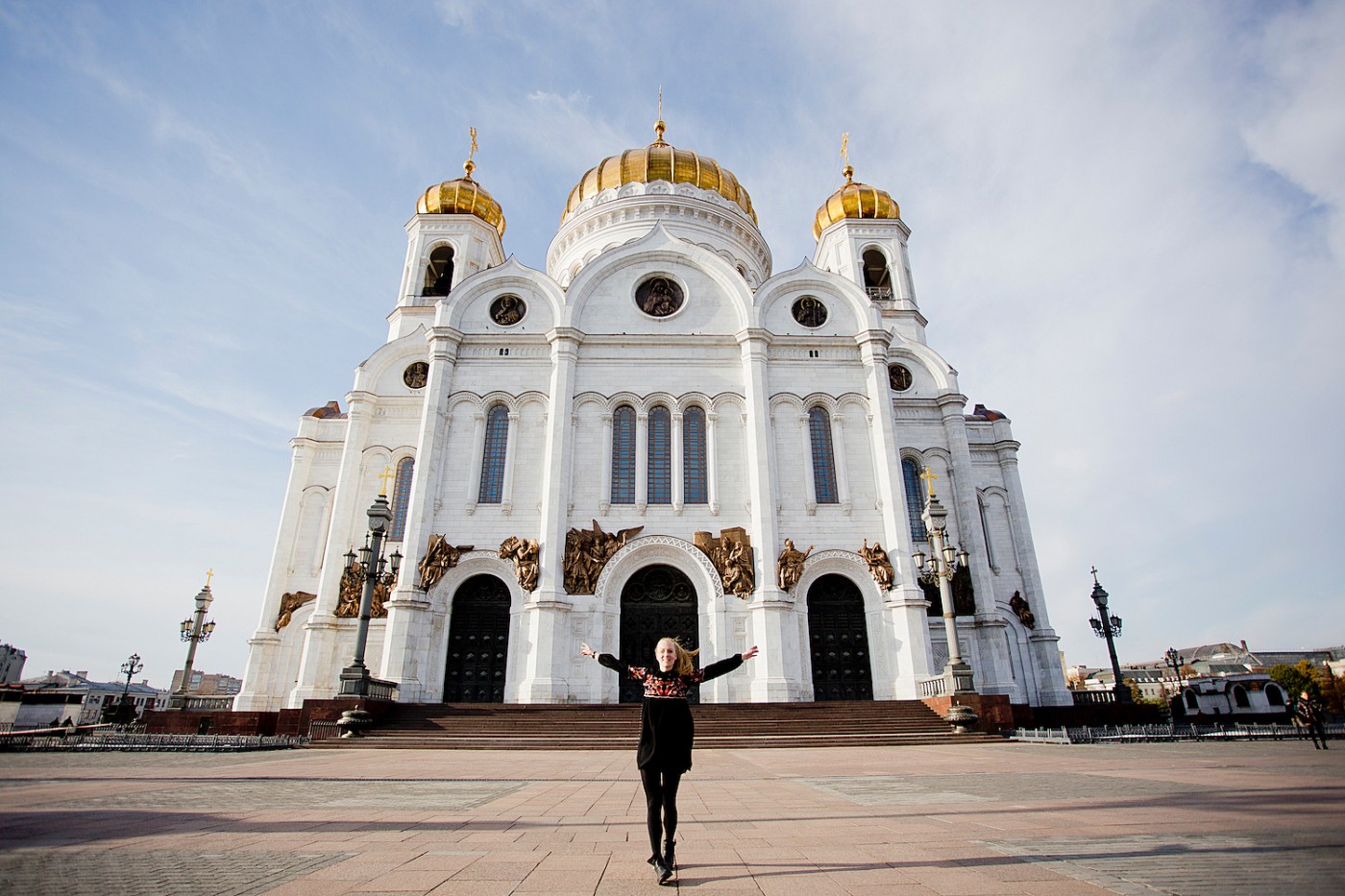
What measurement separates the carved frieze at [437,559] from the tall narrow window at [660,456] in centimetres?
602

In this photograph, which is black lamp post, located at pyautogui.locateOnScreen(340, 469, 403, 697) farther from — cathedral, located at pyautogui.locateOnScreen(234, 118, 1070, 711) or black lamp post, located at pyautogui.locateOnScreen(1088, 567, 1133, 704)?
black lamp post, located at pyautogui.locateOnScreen(1088, 567, 1133, 704)

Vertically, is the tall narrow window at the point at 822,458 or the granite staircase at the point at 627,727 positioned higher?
the tall narrow window at the point at 822,458

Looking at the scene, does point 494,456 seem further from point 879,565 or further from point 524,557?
point 879,565

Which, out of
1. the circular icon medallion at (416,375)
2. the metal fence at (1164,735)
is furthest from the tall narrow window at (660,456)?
the metal fence at (1164,735)

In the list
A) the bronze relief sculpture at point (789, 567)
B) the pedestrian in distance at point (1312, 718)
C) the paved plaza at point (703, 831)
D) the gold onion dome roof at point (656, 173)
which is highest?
the gold onion dome roof at point (656, 173)

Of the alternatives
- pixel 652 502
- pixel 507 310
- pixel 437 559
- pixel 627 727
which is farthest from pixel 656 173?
pixel 627 727

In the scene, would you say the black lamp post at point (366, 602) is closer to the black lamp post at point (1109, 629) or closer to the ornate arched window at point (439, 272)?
the ornate arched window at point (439, 272)

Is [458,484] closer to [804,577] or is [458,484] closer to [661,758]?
[804,577]

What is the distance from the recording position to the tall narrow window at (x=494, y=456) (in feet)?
74.3

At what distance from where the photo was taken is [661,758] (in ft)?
12.5

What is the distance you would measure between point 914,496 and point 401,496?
18.1m

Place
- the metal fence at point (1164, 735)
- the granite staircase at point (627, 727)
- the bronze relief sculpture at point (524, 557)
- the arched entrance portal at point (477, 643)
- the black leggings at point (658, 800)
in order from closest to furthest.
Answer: the black leggings at point (658, 800)
the metal fence at point (1164, 735)
the granite staircase at point (627, 727)
the arched entrance portal at point (477, 643)
the bronze relief sculpture at point (524, 557)

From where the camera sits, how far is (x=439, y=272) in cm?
3131

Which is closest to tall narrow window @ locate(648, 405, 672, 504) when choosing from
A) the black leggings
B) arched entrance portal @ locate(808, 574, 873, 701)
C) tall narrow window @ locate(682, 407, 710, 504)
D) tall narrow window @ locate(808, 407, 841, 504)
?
tall narrow window @ locate(682, 407, 710, 504)
